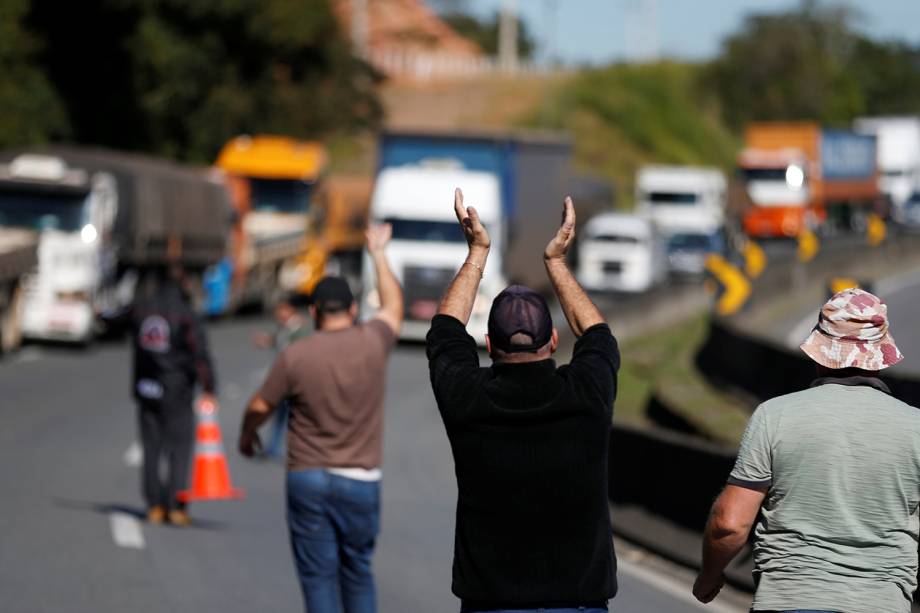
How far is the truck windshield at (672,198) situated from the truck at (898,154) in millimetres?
30910

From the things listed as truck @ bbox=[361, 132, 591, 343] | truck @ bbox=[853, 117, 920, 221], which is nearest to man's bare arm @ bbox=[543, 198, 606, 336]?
truck @ bbox=[361, 132, 591, 343]

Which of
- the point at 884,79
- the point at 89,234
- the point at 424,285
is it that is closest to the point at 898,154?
the point at 884,79

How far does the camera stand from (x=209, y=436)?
12.8 m

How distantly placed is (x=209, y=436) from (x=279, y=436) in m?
4.24

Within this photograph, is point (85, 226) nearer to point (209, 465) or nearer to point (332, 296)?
point (209, 465)

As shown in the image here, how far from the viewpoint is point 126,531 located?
12484 millimetres

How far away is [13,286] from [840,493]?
2322 centimetres

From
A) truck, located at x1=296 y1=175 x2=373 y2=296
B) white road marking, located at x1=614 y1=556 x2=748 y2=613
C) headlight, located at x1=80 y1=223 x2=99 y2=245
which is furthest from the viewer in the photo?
truck, located at x1=296 y1=175 x2=373 y2=296

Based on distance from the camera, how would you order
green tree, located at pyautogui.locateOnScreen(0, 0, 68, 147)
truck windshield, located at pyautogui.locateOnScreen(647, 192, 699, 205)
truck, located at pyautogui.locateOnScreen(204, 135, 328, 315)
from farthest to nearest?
truck windshield, located at pyautogui.locateOnScreen(647, 192, 699, 205) < green tree, located at pyautogui.locateOnScreen(0, 0, 68, 147) < truck, located at pyautogui.locateOnScreen(204, 135, 328, 315)

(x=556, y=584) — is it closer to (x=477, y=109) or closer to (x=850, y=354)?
(x=850, y=354)

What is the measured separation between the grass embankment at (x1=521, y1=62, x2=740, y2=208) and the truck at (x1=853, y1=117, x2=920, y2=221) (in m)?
12.3

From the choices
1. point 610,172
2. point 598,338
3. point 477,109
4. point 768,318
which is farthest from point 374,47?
point 598,338

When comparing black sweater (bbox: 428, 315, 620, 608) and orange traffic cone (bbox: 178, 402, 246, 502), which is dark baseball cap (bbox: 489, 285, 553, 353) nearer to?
black sweater (bbox: 428, 315, 620, 608)

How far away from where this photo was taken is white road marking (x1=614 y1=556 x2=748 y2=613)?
10.4 metres
